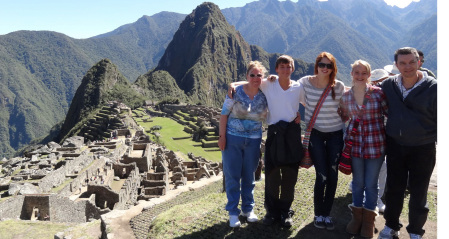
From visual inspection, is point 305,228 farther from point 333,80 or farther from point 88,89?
point 88,89

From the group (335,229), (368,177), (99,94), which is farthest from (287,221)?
(99,94)

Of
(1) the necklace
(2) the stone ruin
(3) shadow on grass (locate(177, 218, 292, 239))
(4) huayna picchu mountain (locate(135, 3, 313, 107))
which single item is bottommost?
(2) the stone ruin

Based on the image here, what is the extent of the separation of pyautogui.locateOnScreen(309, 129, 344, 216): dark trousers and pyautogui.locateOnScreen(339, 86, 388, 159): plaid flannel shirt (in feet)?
0.73

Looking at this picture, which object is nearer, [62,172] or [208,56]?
[62,172]

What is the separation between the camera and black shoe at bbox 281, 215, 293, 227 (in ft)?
14.3

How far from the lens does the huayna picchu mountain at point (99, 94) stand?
3351 inches

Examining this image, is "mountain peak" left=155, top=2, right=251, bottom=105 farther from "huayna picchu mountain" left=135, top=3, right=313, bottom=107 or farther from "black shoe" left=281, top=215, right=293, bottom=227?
"black shoe" left=281, top=215, right=293, bottom=227

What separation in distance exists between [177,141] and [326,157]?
40.5m

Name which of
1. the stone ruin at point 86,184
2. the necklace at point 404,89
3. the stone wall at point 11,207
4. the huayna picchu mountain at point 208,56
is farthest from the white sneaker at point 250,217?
the huayna picchu mountain at point 208,56

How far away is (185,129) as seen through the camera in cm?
5100

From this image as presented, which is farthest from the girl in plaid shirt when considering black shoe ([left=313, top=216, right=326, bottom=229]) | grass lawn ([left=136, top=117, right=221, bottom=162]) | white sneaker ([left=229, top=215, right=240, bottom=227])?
grass lawn ([left=136, top=117, right=221, bottom=162])

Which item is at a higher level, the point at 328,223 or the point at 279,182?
the point at 279,182

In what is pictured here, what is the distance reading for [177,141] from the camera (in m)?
43.9

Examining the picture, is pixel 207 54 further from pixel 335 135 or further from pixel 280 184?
pixel 335 135
